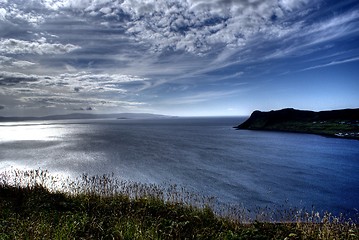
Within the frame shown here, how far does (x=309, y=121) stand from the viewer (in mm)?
156125

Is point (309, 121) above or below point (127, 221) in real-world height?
above

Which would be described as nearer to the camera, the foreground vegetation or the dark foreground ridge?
the foreground vegetation

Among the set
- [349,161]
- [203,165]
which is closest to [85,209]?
[203,165]

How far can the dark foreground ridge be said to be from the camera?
124 m

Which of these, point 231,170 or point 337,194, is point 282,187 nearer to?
point 337,194

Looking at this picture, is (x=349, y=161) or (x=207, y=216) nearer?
(x=207, y=216)

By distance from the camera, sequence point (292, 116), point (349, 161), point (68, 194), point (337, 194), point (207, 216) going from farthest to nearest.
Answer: point (292, 116) → point (349, 161) → point (337, 194) → point (68, 194) → point (207, 216)

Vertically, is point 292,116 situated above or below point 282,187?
above

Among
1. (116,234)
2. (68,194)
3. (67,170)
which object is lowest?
(67,170)

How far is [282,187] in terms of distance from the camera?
35.2 metres

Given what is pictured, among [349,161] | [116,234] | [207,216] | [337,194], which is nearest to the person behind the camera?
[116,234]

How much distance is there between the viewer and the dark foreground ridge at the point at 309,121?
123500 mm

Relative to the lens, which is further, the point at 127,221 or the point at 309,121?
the point at 309,121

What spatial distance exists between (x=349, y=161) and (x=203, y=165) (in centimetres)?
3304
